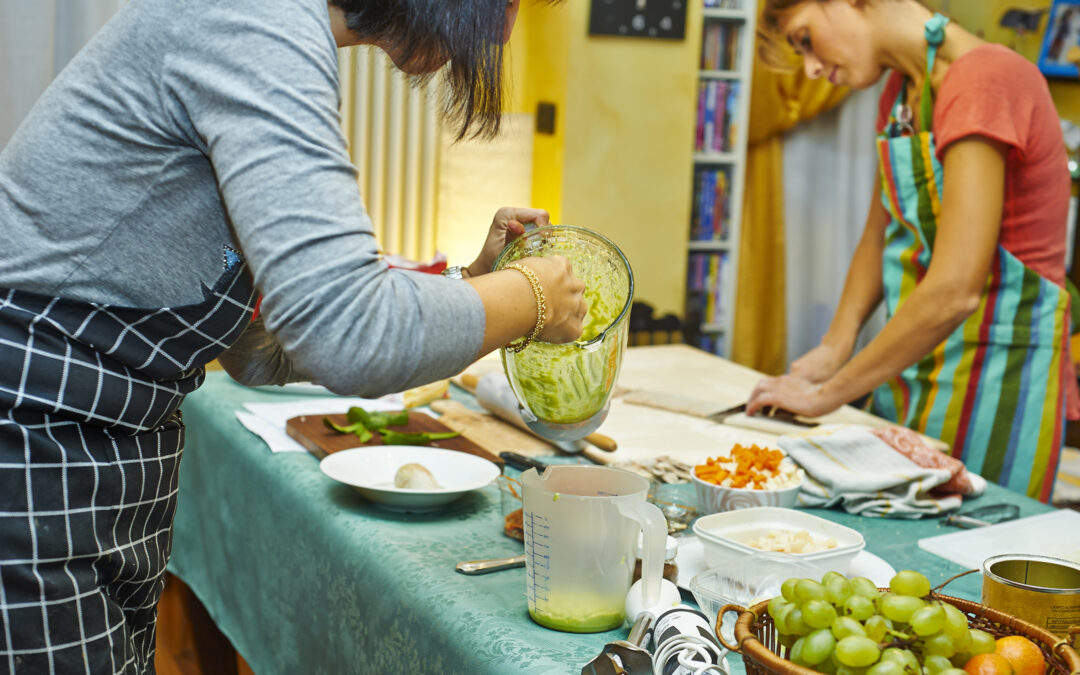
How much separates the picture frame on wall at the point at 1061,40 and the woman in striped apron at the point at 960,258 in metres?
2.90

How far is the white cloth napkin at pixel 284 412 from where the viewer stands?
1554 mm

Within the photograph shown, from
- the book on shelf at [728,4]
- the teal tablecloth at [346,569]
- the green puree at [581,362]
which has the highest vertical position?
the book on shelf at [728,4]

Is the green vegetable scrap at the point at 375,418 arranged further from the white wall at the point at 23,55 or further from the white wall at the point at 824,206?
the white wall at the point at 824,206

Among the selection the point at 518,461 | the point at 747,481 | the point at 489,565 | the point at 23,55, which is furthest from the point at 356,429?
the point at 23,55

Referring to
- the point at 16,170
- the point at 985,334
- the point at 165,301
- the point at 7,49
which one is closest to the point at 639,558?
the point at 165,301

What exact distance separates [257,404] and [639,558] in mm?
1002

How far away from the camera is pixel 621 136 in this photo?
12.7 ft

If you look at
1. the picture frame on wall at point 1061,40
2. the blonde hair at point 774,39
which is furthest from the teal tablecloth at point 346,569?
the picture frame on wall at point 1061,40

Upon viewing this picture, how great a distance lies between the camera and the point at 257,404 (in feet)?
5.77

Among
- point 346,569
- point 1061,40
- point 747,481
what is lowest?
point 346,569

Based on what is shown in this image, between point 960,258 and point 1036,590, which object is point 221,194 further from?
point 960,258

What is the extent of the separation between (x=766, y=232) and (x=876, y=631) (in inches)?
165

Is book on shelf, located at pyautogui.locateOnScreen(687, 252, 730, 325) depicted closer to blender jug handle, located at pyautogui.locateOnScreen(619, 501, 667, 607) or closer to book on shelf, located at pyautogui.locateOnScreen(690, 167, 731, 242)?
book on shelf, located at pyautogui.locateOnScreen(690, 167, 731, 242)

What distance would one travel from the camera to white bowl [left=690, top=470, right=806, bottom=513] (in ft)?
4.04
